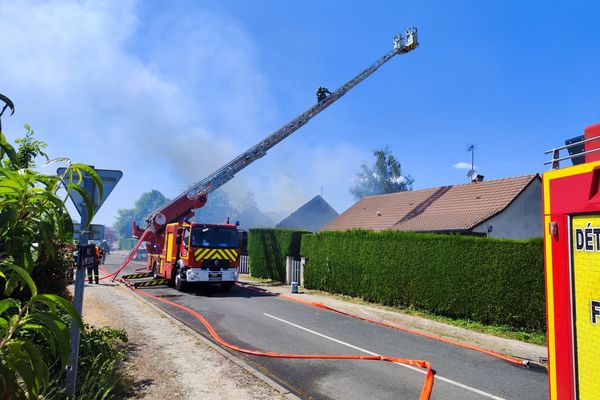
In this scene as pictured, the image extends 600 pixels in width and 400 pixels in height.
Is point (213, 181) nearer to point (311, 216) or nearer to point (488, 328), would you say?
point (488, 328)

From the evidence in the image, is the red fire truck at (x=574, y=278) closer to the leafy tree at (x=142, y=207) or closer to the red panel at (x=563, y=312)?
the red panel at (x=563, y=312)

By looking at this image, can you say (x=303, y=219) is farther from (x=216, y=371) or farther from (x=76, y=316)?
(x=76, y=316)

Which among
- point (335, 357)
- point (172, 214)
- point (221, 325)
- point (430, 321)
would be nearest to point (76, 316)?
point (335, 357)

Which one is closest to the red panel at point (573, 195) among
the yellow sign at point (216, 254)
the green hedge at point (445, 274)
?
the green hedge at point (445, 274)

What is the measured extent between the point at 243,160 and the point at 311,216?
30146 millimetres

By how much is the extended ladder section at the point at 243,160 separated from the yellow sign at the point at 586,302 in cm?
1676

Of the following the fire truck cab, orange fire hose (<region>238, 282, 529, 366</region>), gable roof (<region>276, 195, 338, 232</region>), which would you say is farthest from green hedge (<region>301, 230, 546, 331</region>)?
gable roof (<region>276, 195, 338, 232</region>)

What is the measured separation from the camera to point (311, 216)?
159ft

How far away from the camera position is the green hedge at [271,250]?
64.6 feet

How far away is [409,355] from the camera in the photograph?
25.0 ft

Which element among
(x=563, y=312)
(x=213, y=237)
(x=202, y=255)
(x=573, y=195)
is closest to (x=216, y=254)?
(x=202, y=255)

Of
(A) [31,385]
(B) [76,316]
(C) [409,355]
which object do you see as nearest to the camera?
(A) [31,385]

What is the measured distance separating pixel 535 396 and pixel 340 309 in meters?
7.42

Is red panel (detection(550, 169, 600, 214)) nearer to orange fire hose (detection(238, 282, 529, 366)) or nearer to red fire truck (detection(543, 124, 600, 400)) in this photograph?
red fire truck (detection(543, 124, 600, 400))
